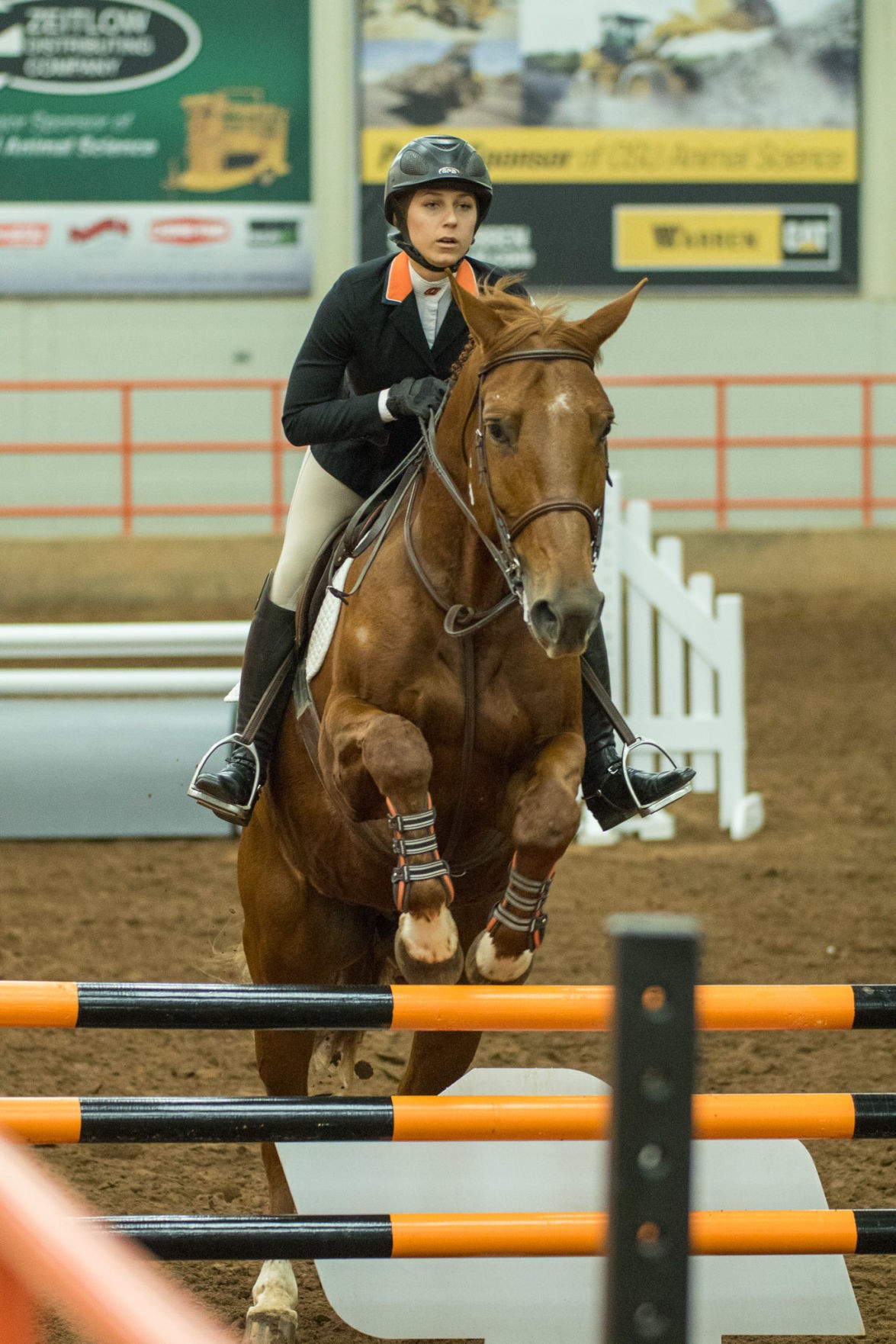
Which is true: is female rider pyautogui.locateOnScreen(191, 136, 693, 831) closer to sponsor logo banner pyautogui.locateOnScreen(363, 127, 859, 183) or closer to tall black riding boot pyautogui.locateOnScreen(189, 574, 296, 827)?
tall black riding boot pyautogui.locateOnScreen(189, 574, 296, 827)

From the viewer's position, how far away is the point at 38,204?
14.4m

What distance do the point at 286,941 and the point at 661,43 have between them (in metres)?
12.8

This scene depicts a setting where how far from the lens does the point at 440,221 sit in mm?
3289

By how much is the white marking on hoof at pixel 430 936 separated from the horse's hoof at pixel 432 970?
1 cm

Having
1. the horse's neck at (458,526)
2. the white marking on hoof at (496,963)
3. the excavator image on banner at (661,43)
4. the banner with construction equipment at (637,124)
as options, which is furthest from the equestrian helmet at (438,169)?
the excavator image on banner at (661,43)

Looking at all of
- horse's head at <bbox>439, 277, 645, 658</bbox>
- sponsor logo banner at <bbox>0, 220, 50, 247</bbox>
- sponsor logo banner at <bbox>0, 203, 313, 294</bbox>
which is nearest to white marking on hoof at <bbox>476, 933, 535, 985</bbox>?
horse's head at <bbox>439, 277, 645, 658</bbox>

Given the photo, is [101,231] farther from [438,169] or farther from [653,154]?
[438,169]

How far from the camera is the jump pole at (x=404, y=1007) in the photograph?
250 centimetres

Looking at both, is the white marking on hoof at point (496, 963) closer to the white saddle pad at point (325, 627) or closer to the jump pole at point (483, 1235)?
the jump pole at point (483, 1235)

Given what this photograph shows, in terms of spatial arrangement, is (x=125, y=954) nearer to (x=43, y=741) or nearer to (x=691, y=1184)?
(x=43, y=741)

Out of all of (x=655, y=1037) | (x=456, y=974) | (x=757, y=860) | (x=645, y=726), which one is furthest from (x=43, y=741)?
(x=655, y=1037)

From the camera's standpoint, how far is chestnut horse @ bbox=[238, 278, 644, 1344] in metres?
2.79

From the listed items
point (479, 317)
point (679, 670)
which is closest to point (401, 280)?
point (479, 317)

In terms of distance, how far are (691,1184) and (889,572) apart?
1346cm
